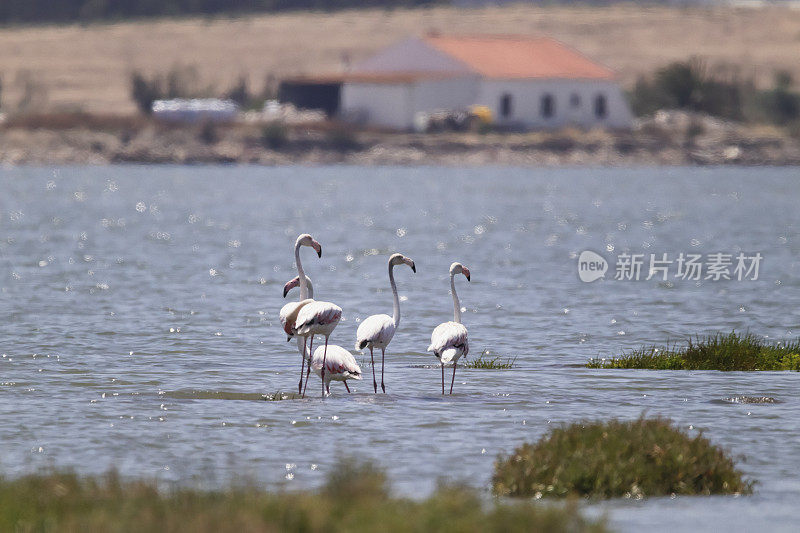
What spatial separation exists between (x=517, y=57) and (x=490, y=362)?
322 ft

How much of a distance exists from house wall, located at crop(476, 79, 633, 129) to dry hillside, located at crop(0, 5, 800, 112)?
146ft

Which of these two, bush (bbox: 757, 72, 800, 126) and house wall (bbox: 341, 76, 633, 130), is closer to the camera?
house wall (bbox: 341, 76, 633, 130)

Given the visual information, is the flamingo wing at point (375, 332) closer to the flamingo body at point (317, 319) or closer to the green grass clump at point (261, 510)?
the flamingo body at point (317, 319)

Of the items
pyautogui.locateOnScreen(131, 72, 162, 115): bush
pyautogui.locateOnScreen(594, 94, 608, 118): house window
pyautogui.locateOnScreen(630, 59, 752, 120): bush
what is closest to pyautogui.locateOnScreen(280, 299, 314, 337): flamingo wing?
pyautogui.locateOnScreen(594, 94, 608, 118): house window

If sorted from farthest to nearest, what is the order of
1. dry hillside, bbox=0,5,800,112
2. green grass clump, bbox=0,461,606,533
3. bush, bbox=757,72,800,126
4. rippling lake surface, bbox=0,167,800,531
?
1. dry hillside, bbox=0,5,800,112
2. bush, bbox=757,72,800,126
3. rippling lake surface, bbox=0,167,800,531
4. green grass clump, bbox=0,461,606,533

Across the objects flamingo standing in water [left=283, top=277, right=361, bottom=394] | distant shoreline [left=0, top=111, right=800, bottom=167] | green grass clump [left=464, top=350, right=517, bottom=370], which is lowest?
distant shoreline [left=0, top=111, right=800, bottom=167]

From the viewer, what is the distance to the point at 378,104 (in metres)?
111

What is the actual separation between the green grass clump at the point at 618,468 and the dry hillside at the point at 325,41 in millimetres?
131751

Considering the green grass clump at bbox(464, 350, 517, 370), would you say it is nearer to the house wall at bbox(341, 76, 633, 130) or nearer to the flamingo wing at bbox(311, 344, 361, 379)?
the flamingo wing at bbox(311, 344, 361, 379)

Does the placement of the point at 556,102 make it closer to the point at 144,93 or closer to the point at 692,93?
the point at 692,93

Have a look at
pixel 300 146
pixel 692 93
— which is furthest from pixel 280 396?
pixel 692 93

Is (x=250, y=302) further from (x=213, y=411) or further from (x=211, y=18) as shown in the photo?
(x=211, y=18)

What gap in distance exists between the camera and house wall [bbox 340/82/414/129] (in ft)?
360

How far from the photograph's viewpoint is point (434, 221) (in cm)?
6944
